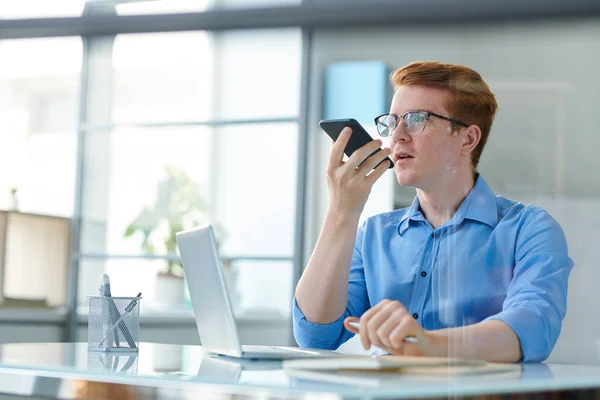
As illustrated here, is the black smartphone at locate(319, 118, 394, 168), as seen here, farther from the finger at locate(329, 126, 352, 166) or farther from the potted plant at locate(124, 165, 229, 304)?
the potted plant at locate(124, 165, 229, 304)

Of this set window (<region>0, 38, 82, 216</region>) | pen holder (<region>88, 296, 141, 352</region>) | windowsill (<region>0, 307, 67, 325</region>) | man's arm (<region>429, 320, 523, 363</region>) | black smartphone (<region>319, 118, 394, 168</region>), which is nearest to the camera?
man's arm (<region>429, 320, 523, 363</region>)

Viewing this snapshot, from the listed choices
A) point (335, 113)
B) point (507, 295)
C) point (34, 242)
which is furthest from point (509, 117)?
point (34, 242)

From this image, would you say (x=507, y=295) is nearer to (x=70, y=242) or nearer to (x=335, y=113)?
(x=335, y=113)

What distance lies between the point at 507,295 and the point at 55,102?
3483 millimetres

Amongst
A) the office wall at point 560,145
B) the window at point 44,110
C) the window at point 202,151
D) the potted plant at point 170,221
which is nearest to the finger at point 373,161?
the office wall at point 560,145

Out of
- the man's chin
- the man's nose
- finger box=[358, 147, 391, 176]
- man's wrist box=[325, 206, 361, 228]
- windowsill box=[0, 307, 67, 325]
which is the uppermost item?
the man's nose

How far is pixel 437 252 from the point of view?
4.91 ft

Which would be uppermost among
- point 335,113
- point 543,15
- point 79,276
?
point 543,15

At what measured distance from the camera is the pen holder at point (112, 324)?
1396 millimetres

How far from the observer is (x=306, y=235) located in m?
3.90

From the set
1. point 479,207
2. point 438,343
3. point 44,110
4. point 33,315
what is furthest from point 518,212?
point 44,110

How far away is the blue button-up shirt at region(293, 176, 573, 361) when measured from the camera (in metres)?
1.29

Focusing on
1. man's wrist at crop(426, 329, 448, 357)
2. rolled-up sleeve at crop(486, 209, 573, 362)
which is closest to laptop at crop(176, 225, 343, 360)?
man's wrist at crop(426, 329, 448, 357)

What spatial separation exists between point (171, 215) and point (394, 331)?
10.2ft
